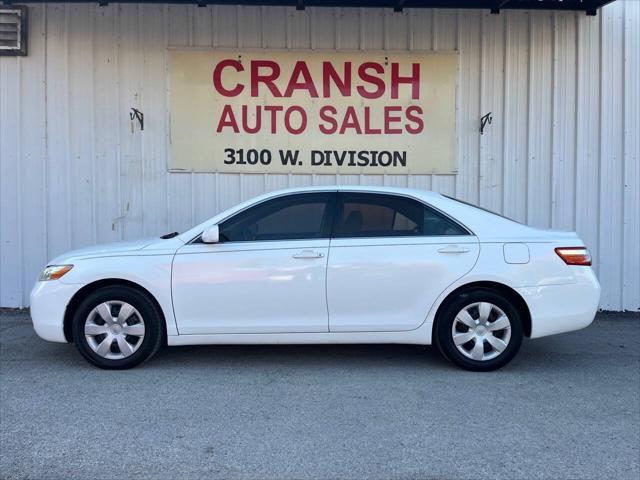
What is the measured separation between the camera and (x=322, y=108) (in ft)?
26.9

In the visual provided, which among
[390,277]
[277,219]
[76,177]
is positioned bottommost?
[390,277]

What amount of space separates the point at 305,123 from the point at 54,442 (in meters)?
5.34

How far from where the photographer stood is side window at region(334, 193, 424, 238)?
5438 mm

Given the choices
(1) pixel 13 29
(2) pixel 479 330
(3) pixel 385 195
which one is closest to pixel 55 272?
(3) pixel 385 195

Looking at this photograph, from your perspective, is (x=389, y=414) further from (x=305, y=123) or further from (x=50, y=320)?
(x=305, y=123)

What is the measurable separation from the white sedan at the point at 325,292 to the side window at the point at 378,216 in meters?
0.04

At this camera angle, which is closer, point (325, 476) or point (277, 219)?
point (325, 476)

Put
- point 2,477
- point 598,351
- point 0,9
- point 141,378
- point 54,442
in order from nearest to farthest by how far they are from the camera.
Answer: point 2,477, point 54,442, point 141,378, point 598,351, point 0,9

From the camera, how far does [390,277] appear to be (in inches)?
207

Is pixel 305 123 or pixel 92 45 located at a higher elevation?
pixel 92 45

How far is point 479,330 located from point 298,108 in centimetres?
416

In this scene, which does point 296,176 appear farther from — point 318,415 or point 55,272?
point 318,415

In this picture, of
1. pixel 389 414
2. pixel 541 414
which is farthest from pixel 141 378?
pixel 541 414

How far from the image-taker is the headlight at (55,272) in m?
5.39
